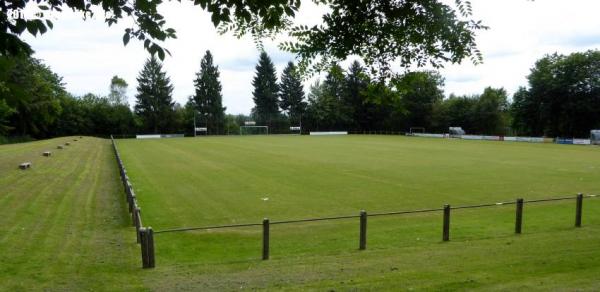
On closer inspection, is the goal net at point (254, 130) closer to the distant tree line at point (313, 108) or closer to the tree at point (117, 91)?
the distant tree line at point (313, 108)

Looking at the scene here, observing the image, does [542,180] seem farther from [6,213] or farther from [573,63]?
[573,63]

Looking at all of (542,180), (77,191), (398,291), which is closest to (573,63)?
(542,180)

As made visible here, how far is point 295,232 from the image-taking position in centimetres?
1505

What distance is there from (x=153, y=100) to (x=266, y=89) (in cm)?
2659

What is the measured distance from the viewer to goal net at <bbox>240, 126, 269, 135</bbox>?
365 feet

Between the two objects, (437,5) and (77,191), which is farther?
(77,191)

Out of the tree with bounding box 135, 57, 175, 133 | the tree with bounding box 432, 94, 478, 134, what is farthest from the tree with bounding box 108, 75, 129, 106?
the tree with bounding box 432, 94, 478, 134

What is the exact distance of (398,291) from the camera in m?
7.71

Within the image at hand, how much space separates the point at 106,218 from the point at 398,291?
37.3 feet

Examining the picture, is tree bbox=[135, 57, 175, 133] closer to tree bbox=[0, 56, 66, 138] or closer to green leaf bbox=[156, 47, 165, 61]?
tree bbox=[0, 56, 66, 138]

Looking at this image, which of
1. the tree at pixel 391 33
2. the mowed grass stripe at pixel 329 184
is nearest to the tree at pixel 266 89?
the mowed grass stripe at pixel 329 184

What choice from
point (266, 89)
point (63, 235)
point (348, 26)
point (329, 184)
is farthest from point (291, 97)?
point (348, 26)

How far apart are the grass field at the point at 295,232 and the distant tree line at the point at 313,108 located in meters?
40.0

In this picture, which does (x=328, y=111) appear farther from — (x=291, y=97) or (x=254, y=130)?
(x=254, y=130)
